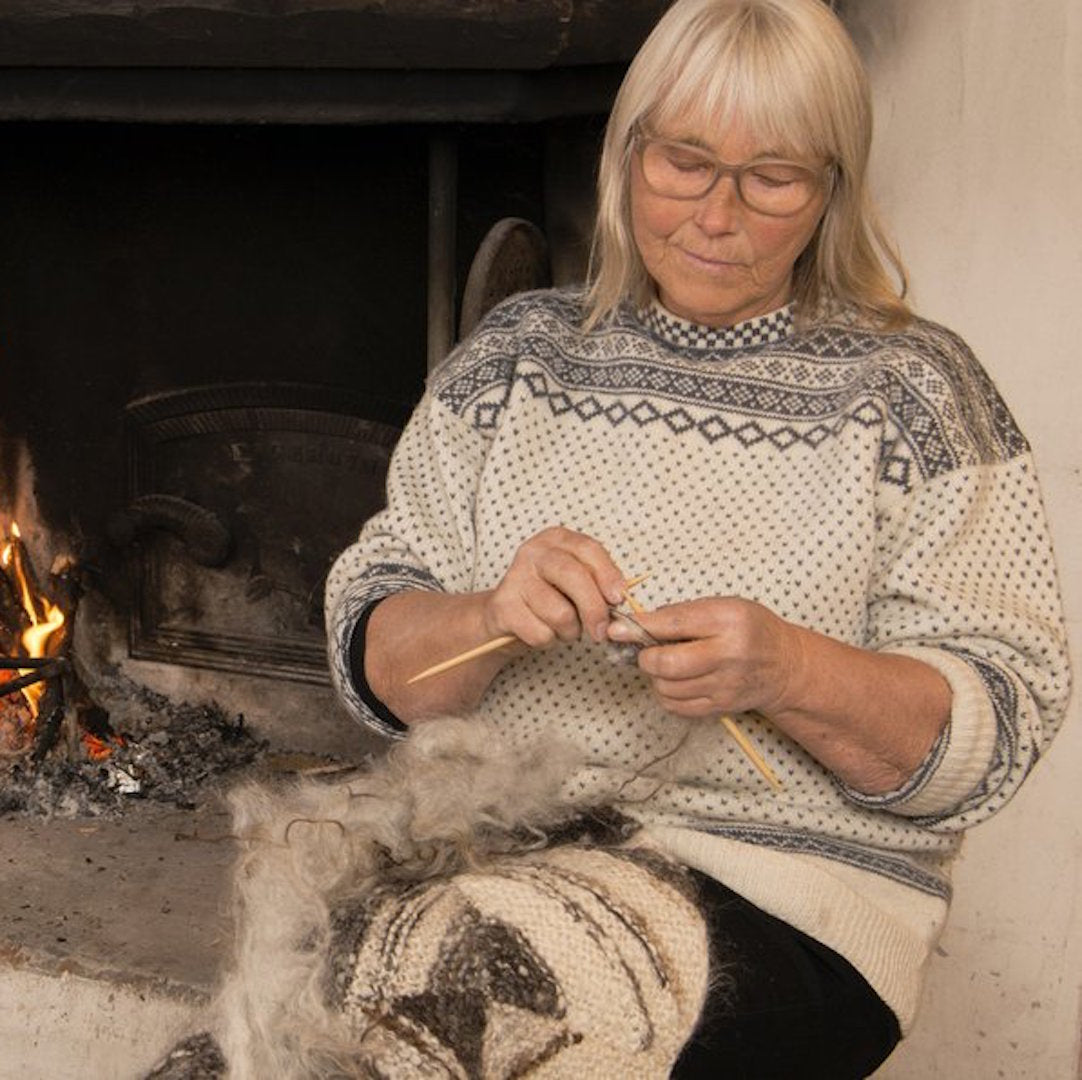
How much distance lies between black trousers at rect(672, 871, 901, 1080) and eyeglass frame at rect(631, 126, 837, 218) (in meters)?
0.55

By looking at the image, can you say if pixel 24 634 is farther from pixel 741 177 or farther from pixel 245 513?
pixel 741 177

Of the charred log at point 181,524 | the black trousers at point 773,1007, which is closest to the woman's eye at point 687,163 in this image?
the black trousers at point 773,1007

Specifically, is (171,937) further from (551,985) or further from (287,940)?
(551,985)

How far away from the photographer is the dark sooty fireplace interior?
72.4 inches

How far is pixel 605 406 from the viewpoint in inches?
59.3

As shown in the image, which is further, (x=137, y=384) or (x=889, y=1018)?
(x=137, y=384)

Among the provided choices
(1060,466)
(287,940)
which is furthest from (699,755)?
(1060,466)

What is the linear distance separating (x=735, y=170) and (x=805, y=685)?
16.9 inches

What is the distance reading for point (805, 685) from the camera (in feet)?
4.17

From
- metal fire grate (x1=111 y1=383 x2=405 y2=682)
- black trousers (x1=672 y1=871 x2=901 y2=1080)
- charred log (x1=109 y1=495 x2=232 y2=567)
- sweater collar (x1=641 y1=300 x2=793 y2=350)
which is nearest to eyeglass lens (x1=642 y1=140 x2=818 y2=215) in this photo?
sweater collar (x1=641 y1=300 x2=793 y2=350)

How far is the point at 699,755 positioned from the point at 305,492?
3.59 ft

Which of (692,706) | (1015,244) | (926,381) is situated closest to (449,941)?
(692,706)

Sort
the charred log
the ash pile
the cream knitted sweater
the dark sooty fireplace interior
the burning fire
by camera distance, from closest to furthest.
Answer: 1. the cream knitted sweater
2. the dark sooty fireplace interior
3. the ash pile
4. the charred log
5. the burning fire

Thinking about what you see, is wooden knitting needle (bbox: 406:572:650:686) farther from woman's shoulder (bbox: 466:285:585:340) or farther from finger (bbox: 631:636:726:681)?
woman's shoulder (bbox: 466:285:585:340)
